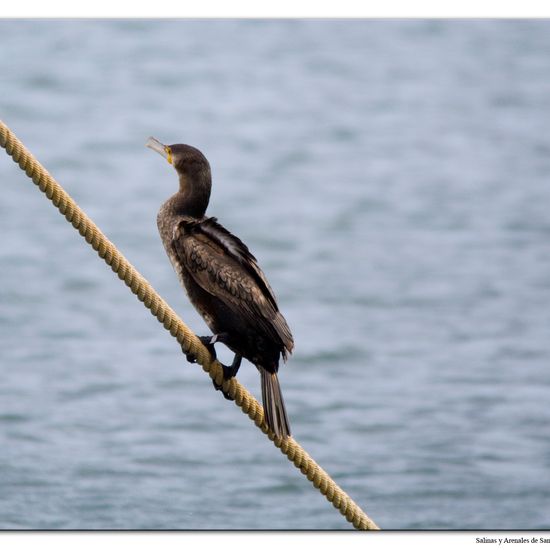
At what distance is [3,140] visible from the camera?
16.0 ft

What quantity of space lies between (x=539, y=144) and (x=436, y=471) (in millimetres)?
10176

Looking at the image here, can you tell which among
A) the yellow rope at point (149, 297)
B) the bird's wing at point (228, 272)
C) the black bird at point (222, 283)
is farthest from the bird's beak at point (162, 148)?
the yellow rope at point (149, 297)

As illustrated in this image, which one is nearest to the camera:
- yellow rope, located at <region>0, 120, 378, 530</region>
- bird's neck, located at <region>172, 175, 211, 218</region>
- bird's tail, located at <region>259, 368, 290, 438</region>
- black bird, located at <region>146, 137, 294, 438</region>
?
yellow rope, located at <region>0, 120, 378, 530</region>

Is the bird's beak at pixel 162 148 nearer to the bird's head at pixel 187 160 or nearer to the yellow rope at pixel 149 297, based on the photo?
the bird's head at pixel 187 160

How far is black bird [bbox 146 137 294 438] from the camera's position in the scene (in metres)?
5.45

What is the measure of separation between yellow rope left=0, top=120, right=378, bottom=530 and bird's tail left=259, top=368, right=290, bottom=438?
33 millimetres

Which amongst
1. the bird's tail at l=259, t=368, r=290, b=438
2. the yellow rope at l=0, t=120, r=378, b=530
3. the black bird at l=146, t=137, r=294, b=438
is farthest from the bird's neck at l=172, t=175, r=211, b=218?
the bird's tail at l=259, t=368, r=290, b=438

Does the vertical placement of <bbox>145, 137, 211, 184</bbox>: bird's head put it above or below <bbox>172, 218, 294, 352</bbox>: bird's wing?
above

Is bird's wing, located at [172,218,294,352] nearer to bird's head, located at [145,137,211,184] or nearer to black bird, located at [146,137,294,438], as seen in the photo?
black bird, located at [146,137,294,438]

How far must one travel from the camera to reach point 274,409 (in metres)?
5.37

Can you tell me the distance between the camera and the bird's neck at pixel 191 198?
18.6ft

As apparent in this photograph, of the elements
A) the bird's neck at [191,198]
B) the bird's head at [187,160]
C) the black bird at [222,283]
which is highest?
the bird's head at [187,160]

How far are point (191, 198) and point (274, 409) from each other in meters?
0.87

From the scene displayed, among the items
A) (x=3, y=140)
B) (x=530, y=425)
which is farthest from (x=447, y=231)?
(x=3, y=140)
